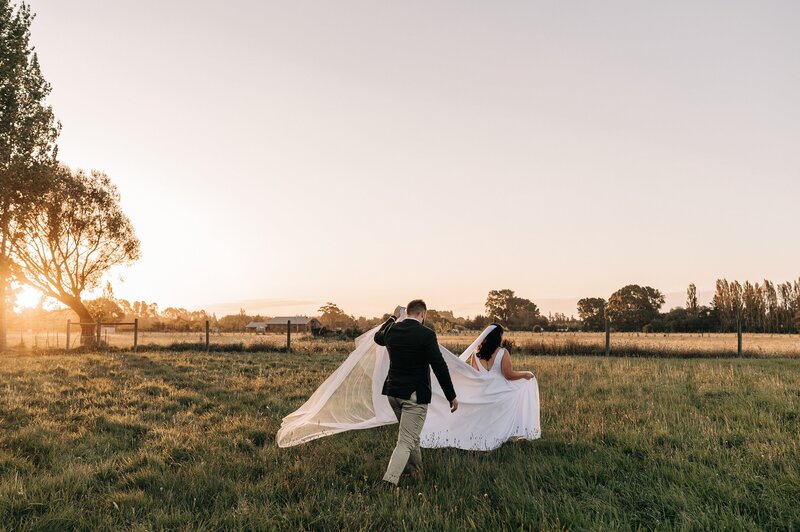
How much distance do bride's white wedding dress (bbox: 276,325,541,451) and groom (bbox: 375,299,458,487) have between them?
1.49 m

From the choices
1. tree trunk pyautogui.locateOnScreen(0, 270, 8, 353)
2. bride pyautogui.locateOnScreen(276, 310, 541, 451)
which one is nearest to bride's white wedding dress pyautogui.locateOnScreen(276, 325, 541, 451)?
bride pyautogui.locateOnScreen(276, 310, 541, 451)

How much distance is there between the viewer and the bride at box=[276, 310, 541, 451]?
7.61 meters

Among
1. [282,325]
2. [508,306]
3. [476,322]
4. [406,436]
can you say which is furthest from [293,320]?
[406,436]

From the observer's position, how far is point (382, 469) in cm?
645

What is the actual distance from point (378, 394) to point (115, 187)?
1416 inches

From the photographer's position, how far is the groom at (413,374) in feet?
20.0

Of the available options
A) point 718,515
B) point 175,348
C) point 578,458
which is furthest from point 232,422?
point 175,348

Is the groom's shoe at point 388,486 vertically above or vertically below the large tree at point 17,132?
below

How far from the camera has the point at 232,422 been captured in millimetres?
9227

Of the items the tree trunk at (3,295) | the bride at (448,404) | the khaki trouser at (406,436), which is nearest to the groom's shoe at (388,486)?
the khaki trouser at (406,436)

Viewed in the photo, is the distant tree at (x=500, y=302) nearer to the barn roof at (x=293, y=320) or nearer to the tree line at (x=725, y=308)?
the tree line at (x=725, y=308)

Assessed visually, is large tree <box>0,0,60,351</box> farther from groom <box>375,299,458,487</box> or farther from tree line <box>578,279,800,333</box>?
tree line <box>578,279,800,333</box>

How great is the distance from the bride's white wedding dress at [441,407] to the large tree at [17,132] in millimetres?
22139

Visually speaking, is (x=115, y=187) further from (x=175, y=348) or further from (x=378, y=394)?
(x=378, y=394)
